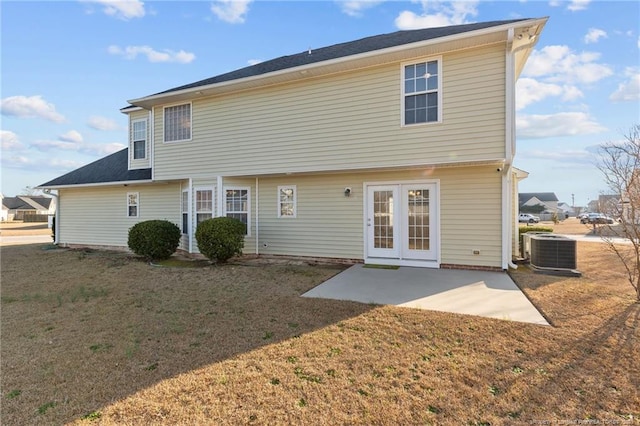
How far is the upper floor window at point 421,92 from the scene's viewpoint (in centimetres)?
726

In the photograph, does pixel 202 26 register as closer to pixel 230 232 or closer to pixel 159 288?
pixel 230 232

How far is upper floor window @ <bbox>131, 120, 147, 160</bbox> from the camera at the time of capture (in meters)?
12.2

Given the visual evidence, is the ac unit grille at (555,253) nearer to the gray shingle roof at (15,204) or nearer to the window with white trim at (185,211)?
the window with white trim at (185,211)

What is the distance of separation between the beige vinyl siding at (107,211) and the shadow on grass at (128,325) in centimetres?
432

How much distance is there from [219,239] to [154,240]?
247 cm

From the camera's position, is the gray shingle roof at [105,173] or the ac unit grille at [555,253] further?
the gray shingle roof at [105,173]

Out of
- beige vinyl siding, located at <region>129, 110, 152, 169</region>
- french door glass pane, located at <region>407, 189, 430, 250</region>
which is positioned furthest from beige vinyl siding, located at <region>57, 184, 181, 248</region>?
french door glass pane, located at <region>407, 189, 430, 250</region>

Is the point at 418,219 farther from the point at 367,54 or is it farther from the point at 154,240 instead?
the point at 154,240

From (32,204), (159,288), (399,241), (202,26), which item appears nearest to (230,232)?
(159,288)

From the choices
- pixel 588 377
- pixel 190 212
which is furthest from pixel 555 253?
pixel 190 212

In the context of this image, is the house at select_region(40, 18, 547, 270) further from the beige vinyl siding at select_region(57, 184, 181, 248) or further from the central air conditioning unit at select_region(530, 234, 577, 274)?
the central air conditioning unit at select_region(530, 234, 577, 274)

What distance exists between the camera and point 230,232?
8844mm

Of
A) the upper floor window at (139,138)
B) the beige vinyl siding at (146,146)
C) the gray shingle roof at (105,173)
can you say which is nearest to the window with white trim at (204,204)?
the gray shingle roof at (105,173)

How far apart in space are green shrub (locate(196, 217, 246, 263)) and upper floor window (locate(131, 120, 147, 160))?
19.6 feet
